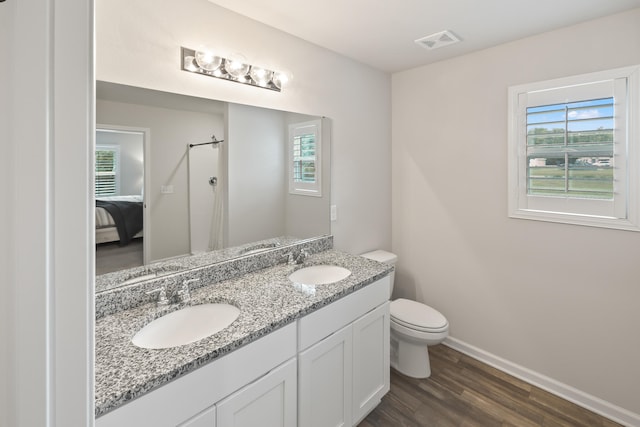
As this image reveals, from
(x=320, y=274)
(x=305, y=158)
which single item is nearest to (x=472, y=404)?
(x=320, y=274)

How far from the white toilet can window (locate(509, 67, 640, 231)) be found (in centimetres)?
99

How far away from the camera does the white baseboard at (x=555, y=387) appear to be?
1.89 meters

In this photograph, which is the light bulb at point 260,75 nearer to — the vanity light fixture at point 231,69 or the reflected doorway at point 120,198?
the vanity light fixture at point 231,69

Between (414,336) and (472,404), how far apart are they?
0.53m

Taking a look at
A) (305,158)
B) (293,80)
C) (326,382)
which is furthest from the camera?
(305,158)

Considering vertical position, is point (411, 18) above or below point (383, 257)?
above

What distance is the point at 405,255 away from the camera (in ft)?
9.78

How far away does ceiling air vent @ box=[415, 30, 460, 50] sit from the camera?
2.08m

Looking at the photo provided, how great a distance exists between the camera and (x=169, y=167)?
63.0 inches

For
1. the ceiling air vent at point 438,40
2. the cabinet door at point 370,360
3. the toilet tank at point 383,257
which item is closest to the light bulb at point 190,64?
the ceiling air vent at point 438,40

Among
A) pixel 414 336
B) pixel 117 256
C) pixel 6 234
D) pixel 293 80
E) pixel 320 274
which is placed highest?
pixel 293 80

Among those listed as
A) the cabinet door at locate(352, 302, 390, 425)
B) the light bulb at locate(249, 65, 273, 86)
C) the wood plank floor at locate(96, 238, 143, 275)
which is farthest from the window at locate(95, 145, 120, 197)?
the cabinet door at locate(352, 302, 390, 425)

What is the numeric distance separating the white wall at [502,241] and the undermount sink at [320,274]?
3.78 feet

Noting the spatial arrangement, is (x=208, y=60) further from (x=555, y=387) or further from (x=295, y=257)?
(x=555, y=387)
